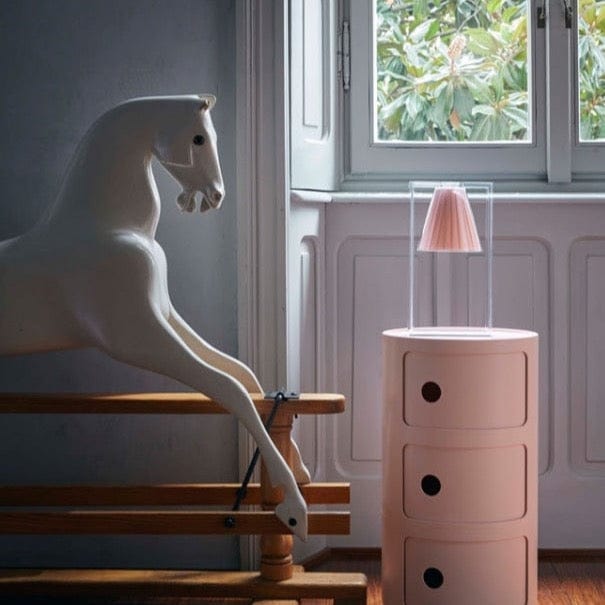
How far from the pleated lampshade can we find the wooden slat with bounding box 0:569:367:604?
71 centimetres

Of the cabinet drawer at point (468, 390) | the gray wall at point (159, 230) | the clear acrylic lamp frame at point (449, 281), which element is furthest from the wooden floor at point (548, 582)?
the clear acrylic lamp frame at point (449, 281)

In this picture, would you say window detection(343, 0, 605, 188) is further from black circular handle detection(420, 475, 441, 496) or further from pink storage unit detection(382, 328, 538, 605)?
black circular handle detection(420, 475, 441, 496)

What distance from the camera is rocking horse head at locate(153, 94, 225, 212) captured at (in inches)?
87.6

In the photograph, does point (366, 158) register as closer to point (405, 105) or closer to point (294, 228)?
point (405, 105)

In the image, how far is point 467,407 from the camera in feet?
7.93

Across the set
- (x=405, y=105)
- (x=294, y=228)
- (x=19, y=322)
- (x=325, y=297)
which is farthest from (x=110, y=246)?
(x=405, y=105)

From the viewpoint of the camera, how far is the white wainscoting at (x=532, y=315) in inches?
117

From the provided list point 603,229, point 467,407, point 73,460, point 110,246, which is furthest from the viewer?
point 603,229

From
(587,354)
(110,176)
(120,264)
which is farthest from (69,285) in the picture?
(587,354)

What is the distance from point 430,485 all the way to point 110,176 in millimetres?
891

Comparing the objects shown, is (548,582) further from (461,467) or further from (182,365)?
(182,365)

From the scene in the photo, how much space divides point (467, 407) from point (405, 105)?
92 centimetres

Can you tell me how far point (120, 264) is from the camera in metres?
2.20

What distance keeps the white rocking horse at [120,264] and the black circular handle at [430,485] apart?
339 mm
